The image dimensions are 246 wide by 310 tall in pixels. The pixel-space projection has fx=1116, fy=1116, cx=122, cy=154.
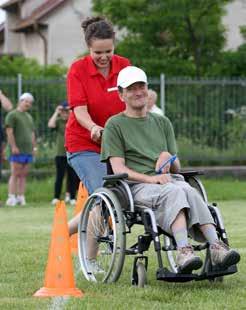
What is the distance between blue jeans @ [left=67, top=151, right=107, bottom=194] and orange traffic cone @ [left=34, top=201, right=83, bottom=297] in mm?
1105

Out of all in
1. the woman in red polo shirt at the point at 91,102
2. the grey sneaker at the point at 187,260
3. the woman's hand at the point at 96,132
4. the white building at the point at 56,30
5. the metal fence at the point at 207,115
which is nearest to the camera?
the grey sneaker at the point at 187,260

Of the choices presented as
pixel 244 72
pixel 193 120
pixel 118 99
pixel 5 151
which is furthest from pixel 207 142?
pixel 118 99

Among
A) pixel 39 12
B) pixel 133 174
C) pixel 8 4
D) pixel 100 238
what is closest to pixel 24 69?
pixel 39 12

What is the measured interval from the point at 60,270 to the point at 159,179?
103cm

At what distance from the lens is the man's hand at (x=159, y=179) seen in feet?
26.1

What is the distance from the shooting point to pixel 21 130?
18.2 m

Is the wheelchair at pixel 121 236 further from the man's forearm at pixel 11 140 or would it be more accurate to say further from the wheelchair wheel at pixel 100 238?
the man's forearm at pixel 11 140

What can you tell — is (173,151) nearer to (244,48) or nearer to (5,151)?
(5,151)

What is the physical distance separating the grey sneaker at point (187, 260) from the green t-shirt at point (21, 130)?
10.9 m

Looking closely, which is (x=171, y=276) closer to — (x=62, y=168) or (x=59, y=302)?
(x=59, y=302)

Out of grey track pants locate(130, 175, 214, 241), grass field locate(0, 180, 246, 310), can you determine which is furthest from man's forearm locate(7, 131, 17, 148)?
grey track pants locate(130, 175, 214, 241)

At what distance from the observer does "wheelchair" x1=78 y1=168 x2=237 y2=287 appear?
7590 mm

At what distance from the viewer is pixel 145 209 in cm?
769

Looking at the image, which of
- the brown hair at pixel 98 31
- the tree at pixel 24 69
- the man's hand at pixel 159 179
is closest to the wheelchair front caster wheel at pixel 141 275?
the man's hand at pixel 159 179
